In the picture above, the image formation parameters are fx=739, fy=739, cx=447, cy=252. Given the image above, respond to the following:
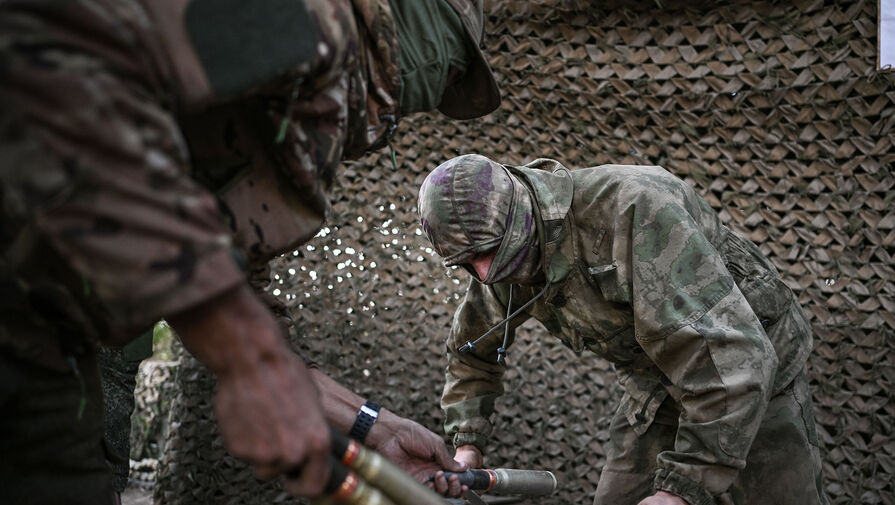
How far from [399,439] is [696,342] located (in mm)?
787

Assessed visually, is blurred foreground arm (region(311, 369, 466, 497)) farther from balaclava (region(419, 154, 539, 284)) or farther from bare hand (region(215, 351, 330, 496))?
bare hand (region(215, 351, 330, 496))

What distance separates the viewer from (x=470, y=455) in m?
2.50

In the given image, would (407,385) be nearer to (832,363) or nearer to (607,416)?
(607,416)

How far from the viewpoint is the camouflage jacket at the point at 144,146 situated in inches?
31.8

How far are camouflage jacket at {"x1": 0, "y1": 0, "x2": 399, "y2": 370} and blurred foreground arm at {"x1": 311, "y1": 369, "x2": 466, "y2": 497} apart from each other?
0.65 m

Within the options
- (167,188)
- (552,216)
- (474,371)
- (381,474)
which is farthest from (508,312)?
(167,188)

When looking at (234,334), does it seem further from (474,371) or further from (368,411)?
(474,371)

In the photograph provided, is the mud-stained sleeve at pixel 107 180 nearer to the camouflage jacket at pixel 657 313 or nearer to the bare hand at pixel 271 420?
the bare hand at pixel 271 420

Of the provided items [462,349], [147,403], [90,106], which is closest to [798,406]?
[462,349]

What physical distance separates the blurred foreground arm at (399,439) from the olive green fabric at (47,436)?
1.88 feet

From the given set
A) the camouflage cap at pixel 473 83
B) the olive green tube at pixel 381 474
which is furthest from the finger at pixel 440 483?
the camouflage cap at pixel 473 83

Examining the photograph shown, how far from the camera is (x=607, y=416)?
372cm

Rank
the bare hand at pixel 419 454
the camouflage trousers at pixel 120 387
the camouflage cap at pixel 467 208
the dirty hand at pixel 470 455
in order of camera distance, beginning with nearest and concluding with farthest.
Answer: the bare hand at pixel 419 454 < the camouflage cap at pixel 467 208 < the dirty hand at pixel 470 455 < the camouflage trousers at pixel 120 387

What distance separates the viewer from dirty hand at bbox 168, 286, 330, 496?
3.03 ft
